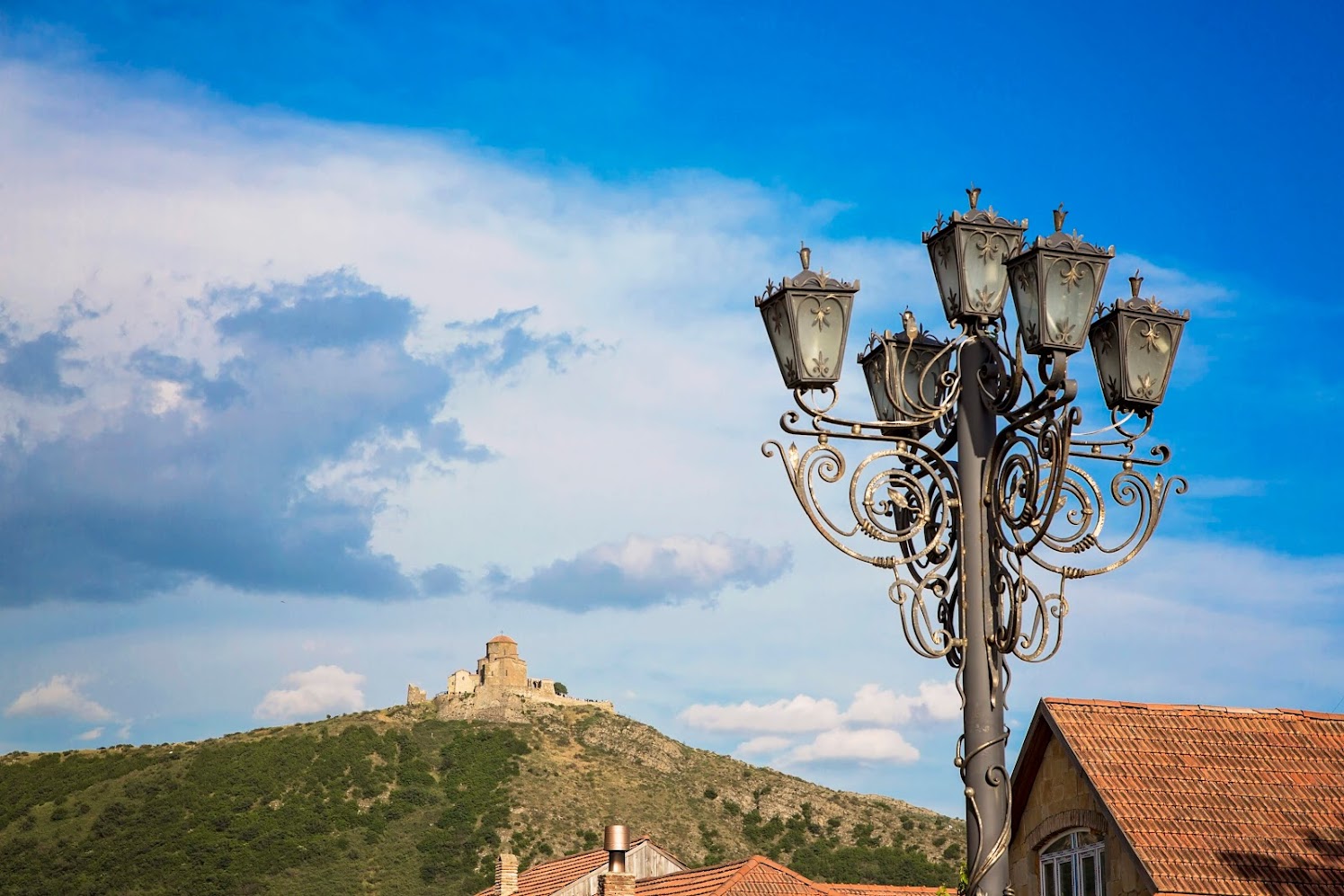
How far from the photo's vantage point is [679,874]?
113ft

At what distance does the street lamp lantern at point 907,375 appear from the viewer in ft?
26.4

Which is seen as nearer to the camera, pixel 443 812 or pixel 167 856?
pixel 167 856

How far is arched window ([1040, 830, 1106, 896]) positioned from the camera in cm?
2016

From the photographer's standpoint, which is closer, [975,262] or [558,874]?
[975,262]

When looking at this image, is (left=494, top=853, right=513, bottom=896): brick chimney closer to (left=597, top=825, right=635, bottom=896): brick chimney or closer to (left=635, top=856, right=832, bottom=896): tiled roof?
(left=635, top=856, right=832, bottom=896): tiled roof

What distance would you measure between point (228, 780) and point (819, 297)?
9601 centimetres

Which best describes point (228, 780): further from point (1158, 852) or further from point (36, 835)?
point (1158, 852)

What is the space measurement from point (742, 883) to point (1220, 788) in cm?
1265

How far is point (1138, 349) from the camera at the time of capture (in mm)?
8273

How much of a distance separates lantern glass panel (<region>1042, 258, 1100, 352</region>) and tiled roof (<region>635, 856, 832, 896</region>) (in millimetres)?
23780

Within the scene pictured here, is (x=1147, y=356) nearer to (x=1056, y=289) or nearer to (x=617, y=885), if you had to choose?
(x=1056, y=289)

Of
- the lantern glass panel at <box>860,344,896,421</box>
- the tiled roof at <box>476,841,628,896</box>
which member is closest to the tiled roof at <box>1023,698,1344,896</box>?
the lantern glass panel at <box>860,344,896,421</box>

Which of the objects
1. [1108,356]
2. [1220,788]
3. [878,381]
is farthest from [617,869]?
[1108,356]

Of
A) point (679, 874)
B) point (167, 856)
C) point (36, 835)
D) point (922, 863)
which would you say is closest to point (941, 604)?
point (679, 874)
